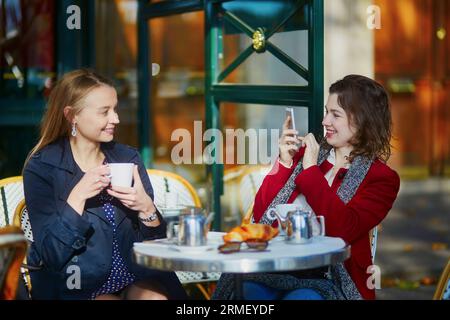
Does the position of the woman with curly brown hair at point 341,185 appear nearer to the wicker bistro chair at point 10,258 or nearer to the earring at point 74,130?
the earring at point 74,130

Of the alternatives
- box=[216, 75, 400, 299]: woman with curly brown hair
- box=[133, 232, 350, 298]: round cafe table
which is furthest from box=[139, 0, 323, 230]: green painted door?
box=[133, 232, 350, 298]: round cafe table

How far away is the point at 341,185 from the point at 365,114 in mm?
321

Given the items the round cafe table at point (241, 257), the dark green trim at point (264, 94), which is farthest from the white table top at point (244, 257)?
the dark green trim at point (264, 94)

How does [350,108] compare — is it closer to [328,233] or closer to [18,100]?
[328,233]

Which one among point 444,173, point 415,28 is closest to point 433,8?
point 415,28

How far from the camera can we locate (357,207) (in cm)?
387

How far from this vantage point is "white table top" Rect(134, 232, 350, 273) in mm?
3225

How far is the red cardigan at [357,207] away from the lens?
12.5 ft

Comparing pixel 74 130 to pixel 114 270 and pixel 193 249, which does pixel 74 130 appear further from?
pixel 193 249

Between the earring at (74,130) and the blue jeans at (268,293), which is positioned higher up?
the earring at (74,130)

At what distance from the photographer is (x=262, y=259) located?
323 cm

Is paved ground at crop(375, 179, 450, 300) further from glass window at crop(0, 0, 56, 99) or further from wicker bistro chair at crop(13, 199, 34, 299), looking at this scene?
wicker bistro chair at crop(13, 199, 34, 299)

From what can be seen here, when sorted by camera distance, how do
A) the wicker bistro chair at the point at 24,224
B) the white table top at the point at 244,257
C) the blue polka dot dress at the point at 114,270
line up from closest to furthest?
the white table top at the point at 244,257 → the blue polka dot dress at the point at 114,270 → the wicker bistro chair at the point at 24,224
